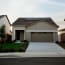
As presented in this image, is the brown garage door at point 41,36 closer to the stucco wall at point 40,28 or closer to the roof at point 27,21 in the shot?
the stucco wall at point 40,28

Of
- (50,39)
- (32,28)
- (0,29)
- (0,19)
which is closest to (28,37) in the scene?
(32,28)

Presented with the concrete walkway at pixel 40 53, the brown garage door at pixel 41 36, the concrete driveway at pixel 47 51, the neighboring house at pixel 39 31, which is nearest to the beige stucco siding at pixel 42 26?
the neighboring house at pixel 39 31

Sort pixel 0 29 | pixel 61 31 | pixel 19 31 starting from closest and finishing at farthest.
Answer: pixel 0 29 < pixel 19 31 < pixel 61 31

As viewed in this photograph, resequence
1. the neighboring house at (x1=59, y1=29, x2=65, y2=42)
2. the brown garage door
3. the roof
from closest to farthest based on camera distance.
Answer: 1. the brown garage door
2. the roof
3. the neighboring house at (x1=59, y1=29, x2=65, y2=42)

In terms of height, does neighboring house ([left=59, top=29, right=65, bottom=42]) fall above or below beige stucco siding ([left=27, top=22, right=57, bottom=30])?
below

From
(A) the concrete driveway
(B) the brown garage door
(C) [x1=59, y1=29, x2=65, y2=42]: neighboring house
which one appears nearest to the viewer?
(A) the concrete driveway

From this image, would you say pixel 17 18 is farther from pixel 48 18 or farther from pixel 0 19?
pixel 48 18

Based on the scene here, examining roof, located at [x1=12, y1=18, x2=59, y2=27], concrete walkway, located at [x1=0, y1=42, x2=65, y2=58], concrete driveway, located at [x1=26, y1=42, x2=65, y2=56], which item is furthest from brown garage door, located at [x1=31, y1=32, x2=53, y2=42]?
concrete walkway, located at [x1=0, y1=42, x2=65, y2=58]

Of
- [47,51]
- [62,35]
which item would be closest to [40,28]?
[62,35]

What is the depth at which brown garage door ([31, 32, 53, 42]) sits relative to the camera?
38.6 m

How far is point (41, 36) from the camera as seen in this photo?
1532 inches

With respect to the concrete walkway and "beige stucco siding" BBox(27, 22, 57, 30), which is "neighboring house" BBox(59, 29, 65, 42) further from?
the concrete walkway

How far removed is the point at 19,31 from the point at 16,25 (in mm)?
2375

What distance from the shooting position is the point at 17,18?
4481 centimetres
